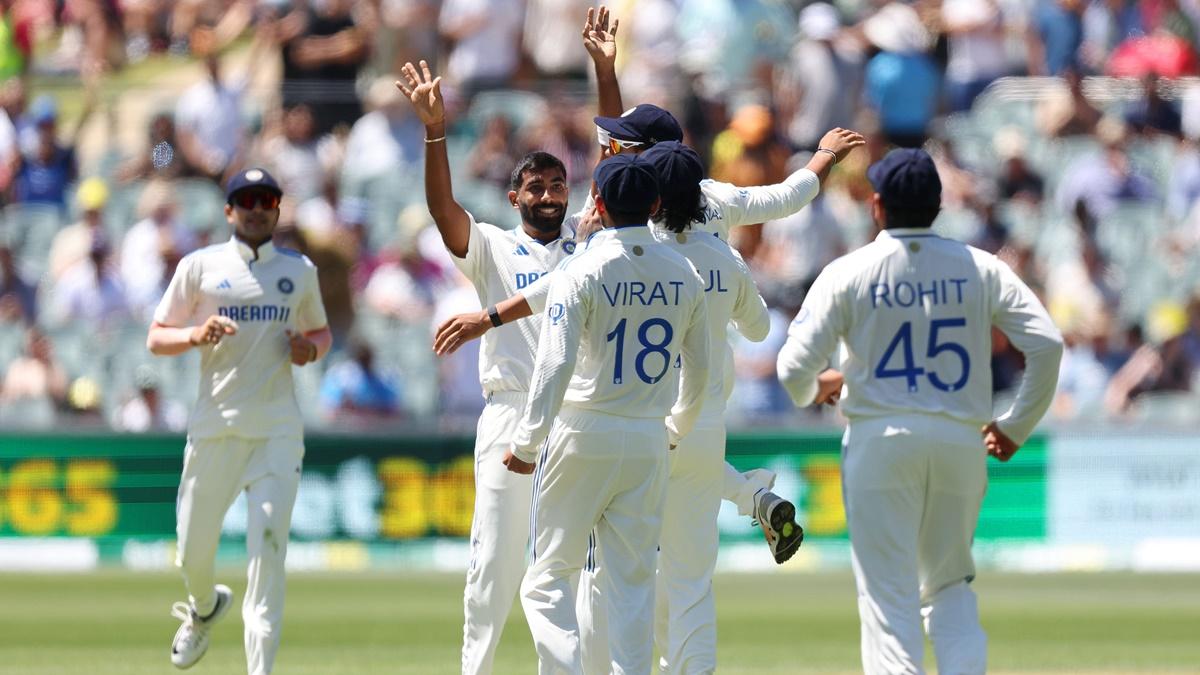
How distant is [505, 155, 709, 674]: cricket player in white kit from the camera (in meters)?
7.34

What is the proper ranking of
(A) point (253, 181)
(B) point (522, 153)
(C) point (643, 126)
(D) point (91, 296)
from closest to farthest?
1. (C) point (643, 126)
2. (A) point (253, 181)
3. (D) point (91, 296)
4. (B) point (522, 153)

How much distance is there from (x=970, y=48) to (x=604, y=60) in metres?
12.8

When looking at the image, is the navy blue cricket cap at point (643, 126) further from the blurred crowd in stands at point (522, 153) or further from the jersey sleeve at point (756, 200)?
the blurred crowd in stands at point (522, 153)

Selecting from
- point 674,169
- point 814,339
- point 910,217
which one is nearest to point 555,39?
point 674,169

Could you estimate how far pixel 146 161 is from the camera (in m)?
20.0

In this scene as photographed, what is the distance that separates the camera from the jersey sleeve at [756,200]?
845 centimetres

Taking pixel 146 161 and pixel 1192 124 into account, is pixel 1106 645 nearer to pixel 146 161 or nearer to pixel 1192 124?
pixel 1192 124

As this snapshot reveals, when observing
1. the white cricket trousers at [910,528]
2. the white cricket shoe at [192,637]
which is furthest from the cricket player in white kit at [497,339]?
the white cricket shoe at [192,637]

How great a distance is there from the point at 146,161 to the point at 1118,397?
988 centimetres

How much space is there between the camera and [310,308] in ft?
32.8

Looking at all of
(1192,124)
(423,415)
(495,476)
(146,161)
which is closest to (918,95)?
(1192,124)

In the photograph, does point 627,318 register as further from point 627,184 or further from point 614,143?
point 614,143

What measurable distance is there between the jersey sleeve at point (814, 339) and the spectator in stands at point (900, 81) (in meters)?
13.2

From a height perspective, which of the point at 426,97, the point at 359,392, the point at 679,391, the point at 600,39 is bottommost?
the point at 359,392
